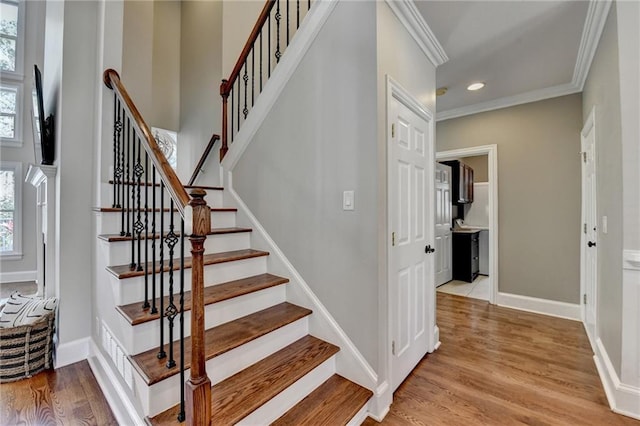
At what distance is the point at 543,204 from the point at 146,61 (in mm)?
5616

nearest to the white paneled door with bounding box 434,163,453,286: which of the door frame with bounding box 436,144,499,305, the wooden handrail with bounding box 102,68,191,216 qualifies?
the door frame with bounding box 436,144,499,305

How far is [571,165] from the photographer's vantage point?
328cm

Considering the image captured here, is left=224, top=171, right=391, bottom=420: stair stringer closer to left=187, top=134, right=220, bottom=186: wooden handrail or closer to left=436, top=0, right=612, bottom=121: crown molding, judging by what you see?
left=187, top=134, right=220, bottom=186: wooden handrail

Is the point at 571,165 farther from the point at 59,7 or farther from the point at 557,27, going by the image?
the point at 59,7

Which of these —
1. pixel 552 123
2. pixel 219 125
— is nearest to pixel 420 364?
pixel 552 123

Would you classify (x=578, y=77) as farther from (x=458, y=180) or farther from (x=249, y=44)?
(x=249, y=44)

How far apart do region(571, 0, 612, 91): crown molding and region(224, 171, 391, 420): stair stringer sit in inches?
114

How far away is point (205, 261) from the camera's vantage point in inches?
75.5

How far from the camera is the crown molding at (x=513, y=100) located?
10.8 feet

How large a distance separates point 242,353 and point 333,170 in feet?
4.13

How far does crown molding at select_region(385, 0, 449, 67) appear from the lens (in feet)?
6.25

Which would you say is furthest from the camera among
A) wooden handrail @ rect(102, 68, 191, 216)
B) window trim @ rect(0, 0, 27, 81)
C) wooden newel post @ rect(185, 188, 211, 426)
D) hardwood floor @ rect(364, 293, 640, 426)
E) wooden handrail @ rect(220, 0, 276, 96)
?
window trim @ rect(0, 0, 27, 81)

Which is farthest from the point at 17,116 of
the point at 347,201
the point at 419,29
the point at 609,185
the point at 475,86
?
the point at 609,185

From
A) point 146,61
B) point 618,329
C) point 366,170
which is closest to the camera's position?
point 366,170
